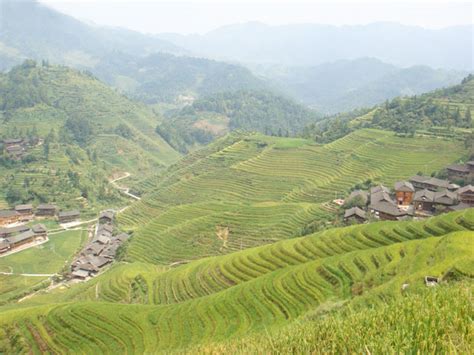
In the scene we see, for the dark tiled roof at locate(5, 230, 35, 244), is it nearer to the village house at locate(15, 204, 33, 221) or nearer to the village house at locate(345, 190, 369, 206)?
the village house at locate(15, 204, 33, 221)

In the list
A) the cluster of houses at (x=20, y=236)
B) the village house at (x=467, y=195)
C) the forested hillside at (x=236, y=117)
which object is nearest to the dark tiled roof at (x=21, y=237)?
the cluster of houses at (x=20, y=236)

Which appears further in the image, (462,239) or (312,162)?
(312,162)

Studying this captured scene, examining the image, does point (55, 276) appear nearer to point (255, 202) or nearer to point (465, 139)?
point (255, 202)

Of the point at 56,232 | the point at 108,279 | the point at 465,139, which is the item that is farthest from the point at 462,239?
the point at 56,232

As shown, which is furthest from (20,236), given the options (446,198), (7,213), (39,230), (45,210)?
(446,198)

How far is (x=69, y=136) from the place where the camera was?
99812mm

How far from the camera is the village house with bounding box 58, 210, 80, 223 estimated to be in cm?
6656

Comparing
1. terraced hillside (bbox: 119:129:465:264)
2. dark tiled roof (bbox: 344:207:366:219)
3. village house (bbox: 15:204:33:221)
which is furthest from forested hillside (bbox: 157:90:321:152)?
dark tiled roof (bbox: 344:207:366:219)

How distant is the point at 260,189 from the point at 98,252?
73.3ft

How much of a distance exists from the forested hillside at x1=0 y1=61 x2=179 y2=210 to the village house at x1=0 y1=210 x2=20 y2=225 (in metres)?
5.24

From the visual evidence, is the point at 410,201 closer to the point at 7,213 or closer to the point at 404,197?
the point at 404,197

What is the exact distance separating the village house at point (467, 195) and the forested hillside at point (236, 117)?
101484 millimetres

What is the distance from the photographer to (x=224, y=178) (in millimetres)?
67062

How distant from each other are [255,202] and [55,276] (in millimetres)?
25193
